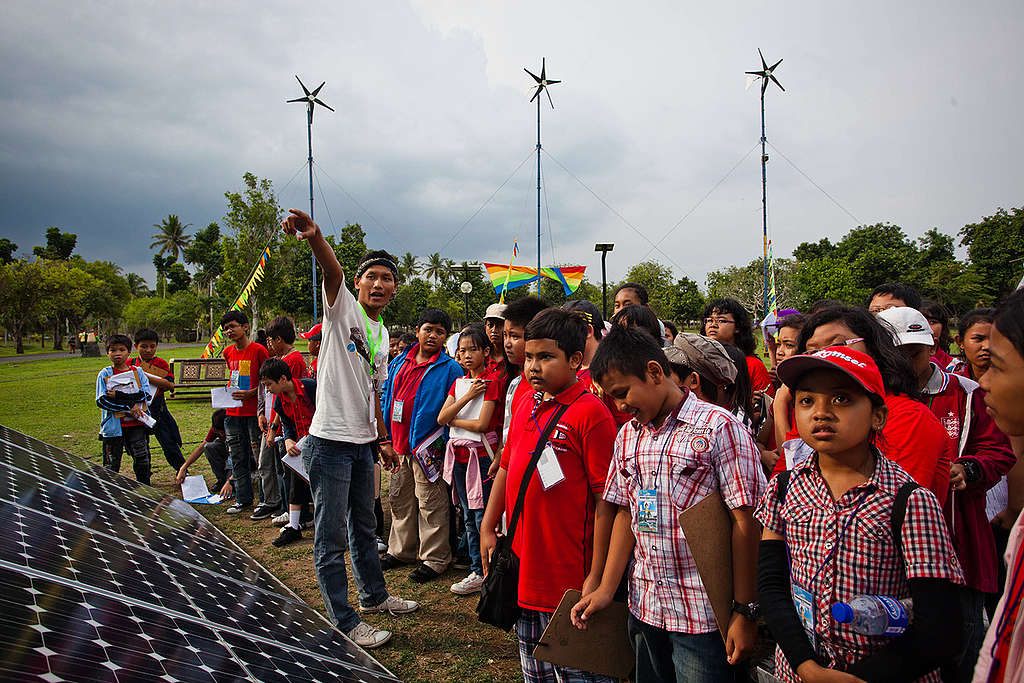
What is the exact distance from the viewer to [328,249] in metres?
2.93

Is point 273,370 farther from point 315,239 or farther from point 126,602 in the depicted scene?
point 126,602

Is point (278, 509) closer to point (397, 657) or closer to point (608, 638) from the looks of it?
point (397, 657)

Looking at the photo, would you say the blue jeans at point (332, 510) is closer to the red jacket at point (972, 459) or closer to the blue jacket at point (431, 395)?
the blue jacket at point (431, 395)

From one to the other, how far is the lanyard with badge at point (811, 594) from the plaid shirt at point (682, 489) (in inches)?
11.8

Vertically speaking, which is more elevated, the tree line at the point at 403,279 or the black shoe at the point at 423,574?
the tree line at the point at 403,279

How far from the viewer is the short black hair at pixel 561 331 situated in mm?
2539

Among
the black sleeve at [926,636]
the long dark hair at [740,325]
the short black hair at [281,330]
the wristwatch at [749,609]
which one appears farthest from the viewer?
the short black hair at [281,330]

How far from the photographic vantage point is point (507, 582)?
7.94 feet

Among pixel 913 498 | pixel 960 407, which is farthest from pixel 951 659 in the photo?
pixel 960 407

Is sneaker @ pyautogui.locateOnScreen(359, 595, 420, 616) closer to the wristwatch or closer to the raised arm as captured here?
the raised arm

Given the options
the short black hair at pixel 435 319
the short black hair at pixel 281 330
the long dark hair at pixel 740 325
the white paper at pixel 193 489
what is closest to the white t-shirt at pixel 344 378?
the short black hair at pixel 435 319

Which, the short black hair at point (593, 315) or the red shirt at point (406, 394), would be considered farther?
the red shirt at point (406, 394)

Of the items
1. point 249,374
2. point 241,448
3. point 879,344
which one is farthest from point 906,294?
point 241,448

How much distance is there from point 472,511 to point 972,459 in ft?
10.5
